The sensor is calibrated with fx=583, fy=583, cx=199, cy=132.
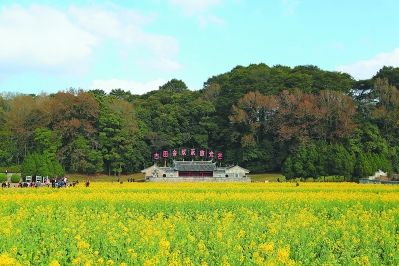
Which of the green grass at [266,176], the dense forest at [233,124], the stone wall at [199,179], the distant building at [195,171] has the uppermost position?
the dense forest at [233,124]

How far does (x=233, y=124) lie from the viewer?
88188mm

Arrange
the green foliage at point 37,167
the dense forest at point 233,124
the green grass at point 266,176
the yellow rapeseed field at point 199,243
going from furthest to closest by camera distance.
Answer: the dense forest at point 233,124 < the green grass at point 266,176 < the green foliage at point 37,167 < the yellow rapeseed field at point 199,243

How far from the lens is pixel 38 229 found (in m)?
16.2

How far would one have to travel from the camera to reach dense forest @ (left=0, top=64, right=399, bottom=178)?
77875 millimetres

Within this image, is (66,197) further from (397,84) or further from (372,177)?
(397,84)

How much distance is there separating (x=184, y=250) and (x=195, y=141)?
257 ft

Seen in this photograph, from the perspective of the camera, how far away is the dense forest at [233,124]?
255ft

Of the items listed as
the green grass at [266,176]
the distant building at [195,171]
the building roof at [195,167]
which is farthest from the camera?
the building roof at [195,167]

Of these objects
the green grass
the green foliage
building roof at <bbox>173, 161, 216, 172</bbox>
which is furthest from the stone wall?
the green foliage

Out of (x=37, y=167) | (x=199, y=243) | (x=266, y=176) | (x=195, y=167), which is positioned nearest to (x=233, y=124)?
(x=266, y=176)

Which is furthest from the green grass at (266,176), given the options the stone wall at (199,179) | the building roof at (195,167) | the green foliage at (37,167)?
the green foliage at (37,167)

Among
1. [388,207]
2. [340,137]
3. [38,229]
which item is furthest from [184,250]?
[340,137]

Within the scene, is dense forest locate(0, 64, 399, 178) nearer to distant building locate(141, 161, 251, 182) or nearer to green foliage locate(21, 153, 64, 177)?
distant building locate(141, 161, 251, 182)

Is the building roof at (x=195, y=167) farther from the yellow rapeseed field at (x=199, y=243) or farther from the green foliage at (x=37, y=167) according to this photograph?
the yellow rapeseed field at (x=199, y=243)
